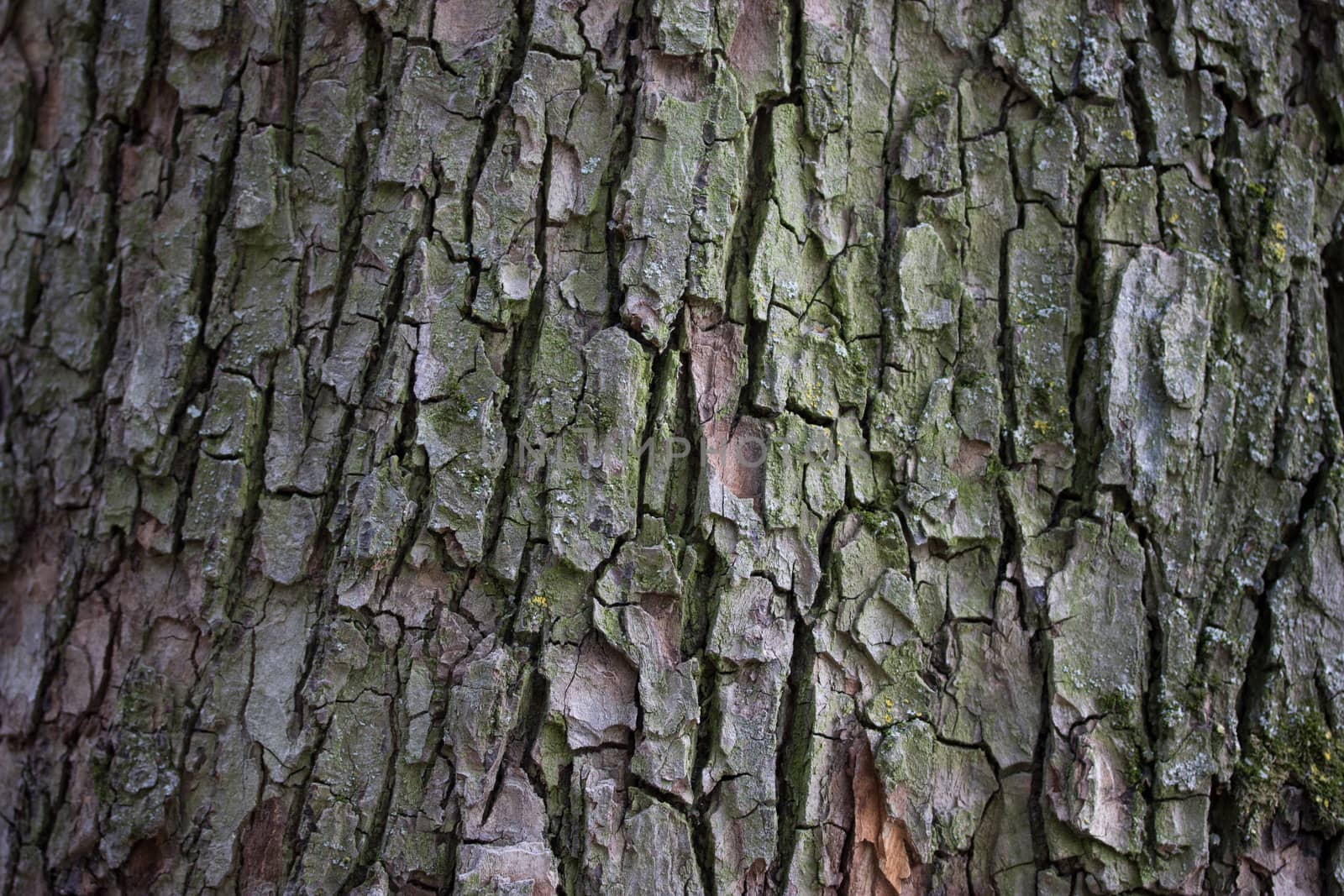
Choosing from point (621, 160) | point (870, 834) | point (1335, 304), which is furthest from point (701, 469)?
point (1335, 304)

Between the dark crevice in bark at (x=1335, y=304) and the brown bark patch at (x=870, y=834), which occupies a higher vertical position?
the dark crevice in bark at (x=1335, y=304)

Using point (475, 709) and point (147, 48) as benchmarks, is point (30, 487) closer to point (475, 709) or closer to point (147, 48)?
point (147, 48)

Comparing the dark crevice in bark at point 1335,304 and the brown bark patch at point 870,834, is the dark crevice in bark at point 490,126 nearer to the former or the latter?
the brown bark patch at point 870,834

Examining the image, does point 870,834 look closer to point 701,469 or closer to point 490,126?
point 701,469

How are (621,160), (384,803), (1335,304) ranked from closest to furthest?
(384,803) < (621,160) < (1335,304)

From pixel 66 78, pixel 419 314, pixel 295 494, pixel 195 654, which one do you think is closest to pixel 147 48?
pixel 66 78

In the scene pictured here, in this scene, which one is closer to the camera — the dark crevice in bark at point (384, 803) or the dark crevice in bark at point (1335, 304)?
the dark crevice in bark at point (384, 803)

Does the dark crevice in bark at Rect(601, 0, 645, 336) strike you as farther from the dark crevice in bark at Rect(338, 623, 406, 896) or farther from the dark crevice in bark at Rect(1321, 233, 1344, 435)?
the dark crevice in bark at Rect(1321, 233, 1344, 435)

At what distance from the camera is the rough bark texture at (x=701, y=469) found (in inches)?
61.2

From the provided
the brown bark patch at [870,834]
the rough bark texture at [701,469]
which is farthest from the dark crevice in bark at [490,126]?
the brown bark patch at [870,834]

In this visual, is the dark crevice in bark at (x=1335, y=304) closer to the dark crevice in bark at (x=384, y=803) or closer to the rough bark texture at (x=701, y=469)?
the rough bark texture at (x=701, y=469)

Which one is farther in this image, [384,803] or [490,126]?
[490,126]

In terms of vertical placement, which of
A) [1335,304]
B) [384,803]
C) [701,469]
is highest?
[1335,304]

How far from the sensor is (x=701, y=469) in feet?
5.20
